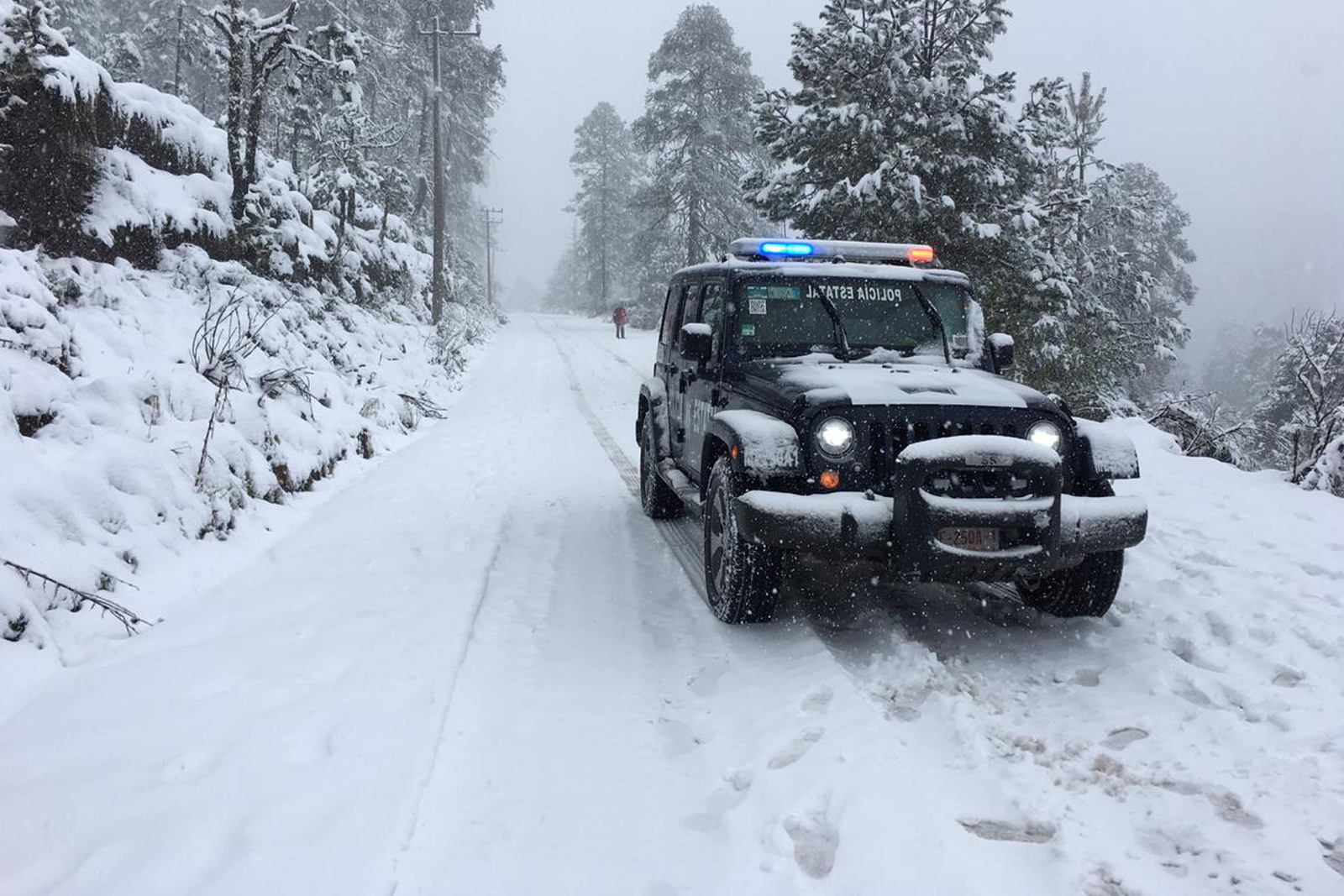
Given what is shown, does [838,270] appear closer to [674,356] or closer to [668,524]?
[674,356]

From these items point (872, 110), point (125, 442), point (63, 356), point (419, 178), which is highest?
point (419, 178)

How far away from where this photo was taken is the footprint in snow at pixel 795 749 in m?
2.99

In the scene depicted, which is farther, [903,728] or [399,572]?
[399,572]

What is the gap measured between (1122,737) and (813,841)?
146 cm

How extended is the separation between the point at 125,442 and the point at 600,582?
3120mm

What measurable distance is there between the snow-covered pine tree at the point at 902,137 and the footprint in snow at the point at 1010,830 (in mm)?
9743

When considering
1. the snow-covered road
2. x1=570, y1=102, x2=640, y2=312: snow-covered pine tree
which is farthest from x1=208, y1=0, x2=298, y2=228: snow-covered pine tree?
x1=570, y1=102, x2=640, y2=312: snow-covered pine tree

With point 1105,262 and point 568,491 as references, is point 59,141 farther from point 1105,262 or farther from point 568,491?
point 1105,262

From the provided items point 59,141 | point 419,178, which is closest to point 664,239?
point 419,178

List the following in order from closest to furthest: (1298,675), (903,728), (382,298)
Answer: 1. (903,728)
2. (1298,675)
3. (382,298)

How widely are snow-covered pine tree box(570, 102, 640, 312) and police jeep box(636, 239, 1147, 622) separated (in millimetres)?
48787

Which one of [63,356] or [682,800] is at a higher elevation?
[63,356]

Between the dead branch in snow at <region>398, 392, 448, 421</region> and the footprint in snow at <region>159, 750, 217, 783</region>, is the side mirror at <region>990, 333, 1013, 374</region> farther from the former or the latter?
the dead branch in snow at <region>398, 392, 448, 421</region>

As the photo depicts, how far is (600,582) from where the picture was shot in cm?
511
